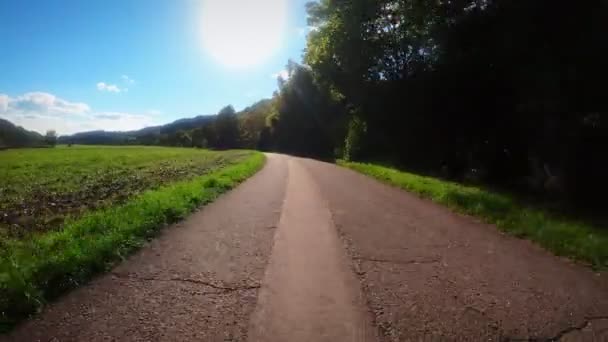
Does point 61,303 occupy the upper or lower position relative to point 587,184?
lower

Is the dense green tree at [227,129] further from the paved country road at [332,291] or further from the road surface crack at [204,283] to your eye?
the road surface crack at [204,283]

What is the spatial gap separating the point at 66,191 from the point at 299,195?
437 inches

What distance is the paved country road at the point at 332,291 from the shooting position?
3.70m

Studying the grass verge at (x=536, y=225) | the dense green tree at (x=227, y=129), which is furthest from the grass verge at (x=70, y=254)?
the dense green tree at (x=227, y=129)

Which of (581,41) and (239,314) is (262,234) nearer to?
(239,314)

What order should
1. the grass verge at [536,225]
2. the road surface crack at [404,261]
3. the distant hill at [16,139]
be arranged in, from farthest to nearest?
the distant hill at [16,139] < the grass verge at [536,225] < the road surface crack at [404,261]

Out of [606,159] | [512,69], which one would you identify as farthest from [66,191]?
[606,159]

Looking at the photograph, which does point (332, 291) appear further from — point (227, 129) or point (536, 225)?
point (227, 129)

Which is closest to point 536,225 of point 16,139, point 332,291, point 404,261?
point 404,261

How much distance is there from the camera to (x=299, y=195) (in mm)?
12656

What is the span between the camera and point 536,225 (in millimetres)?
7812

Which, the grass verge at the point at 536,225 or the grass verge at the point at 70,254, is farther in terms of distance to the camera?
the grass verge at the point at 536,225

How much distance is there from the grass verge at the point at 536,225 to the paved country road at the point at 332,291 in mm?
390

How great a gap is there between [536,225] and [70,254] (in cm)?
875
